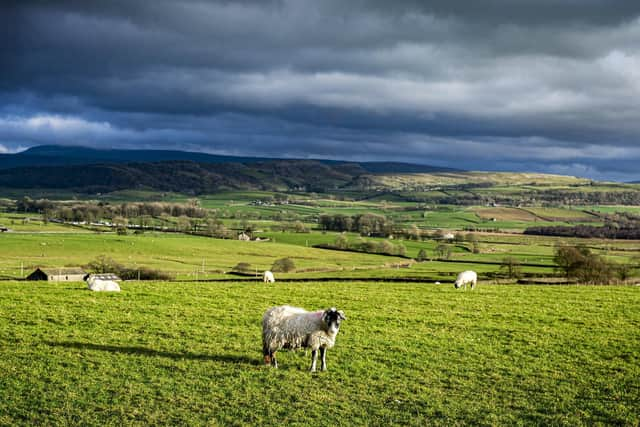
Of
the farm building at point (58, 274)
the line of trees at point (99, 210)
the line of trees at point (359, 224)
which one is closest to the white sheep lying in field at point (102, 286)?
the farm building at point (58, 274)

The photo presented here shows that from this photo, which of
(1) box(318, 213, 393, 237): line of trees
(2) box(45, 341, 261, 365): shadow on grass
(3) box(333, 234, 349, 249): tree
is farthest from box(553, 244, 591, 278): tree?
(1) box(318, 213, 393, 237): line of trees

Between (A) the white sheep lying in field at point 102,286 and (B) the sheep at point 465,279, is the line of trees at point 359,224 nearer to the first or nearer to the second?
(B) the sheep at point 465,279

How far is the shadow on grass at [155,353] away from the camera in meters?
15.8

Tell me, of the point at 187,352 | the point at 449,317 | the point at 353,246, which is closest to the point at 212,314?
the point at 187,352

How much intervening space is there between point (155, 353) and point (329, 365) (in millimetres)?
5385

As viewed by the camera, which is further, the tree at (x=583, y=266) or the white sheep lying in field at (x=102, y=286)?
the tree at (x=583, y=266)

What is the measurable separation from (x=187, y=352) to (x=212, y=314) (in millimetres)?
5922

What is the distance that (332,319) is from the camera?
1535 cm

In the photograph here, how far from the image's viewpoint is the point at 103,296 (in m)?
25.7

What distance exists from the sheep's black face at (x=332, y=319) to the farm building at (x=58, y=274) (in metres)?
46.7

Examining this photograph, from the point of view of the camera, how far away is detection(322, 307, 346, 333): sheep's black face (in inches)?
602

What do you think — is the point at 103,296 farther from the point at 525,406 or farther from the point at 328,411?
the point at 525,406

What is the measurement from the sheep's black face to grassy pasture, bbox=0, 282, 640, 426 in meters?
1.15

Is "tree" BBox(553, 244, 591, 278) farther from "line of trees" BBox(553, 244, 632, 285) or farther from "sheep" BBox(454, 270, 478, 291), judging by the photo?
"sheep" BBox(454, 270, 478, 291)
